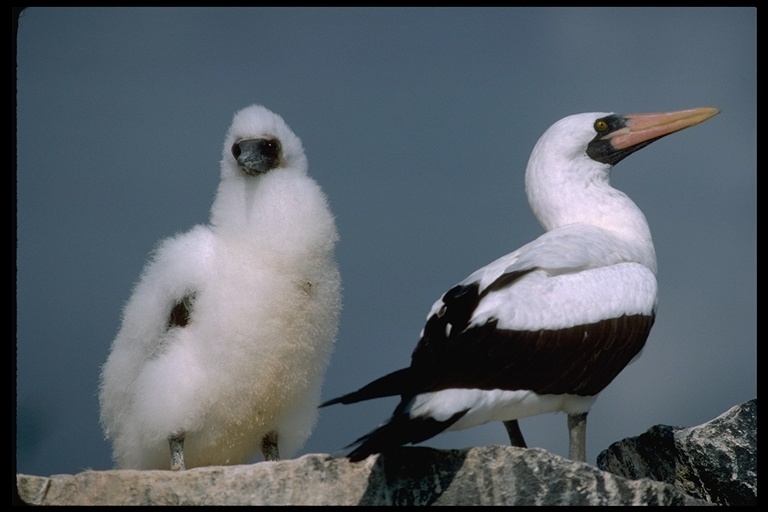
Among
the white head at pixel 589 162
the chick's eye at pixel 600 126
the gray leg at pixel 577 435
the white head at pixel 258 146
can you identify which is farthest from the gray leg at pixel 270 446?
the chick's eye at pixel 600 126

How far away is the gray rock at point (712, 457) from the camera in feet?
21.0

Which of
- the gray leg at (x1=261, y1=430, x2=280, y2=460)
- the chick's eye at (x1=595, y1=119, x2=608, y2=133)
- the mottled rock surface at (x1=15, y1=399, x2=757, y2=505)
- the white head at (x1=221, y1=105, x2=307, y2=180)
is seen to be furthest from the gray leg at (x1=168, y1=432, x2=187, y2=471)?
the chick's eye at (x1=595, y1=119, x2=608, y2=133)

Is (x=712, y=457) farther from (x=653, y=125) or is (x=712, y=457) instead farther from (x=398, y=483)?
(x=653, y=125)

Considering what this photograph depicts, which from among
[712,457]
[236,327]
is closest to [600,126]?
[712,457]

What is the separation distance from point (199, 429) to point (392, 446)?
231cm

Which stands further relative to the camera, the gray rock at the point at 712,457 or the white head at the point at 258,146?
the white head at the point at 258,146

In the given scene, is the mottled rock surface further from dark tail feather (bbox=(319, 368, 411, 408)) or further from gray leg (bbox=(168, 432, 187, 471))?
gray leg (bbox=(168, 432, 187, 471))

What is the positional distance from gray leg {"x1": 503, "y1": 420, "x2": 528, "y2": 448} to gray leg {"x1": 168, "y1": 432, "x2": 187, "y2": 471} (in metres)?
2.04

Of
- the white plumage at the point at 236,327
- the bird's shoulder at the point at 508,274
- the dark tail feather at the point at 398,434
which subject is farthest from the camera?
the white plumage at the point at 236,327

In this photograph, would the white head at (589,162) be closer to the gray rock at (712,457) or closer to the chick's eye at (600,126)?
the chick's eye at (600,126)

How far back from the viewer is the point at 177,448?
7.08 meters

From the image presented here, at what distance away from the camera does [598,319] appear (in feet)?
19.7

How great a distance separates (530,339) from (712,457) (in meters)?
1.52
